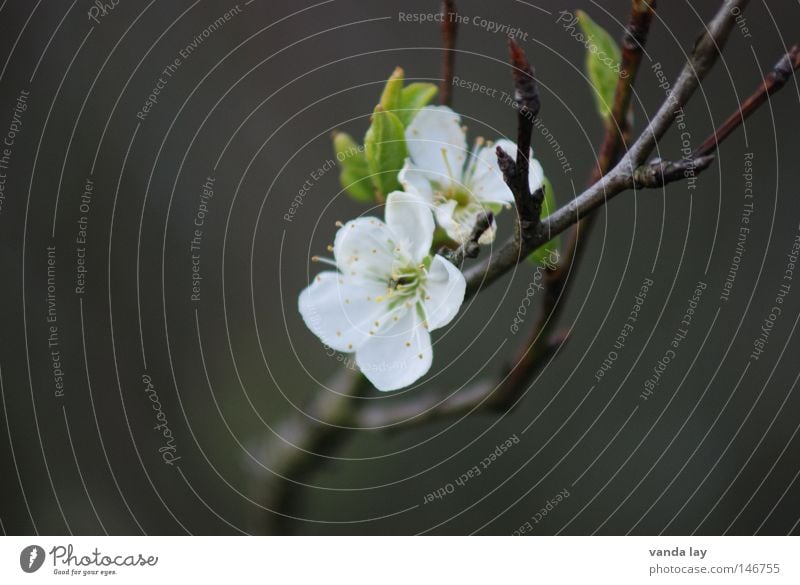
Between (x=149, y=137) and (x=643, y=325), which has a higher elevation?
(x=149, y=137)

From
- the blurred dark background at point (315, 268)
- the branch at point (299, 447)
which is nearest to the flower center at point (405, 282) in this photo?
the branch at point (299, 447)

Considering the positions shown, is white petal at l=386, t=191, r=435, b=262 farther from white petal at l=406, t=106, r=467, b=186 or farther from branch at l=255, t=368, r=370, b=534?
branch at l=255, t=368, r=370, b=534

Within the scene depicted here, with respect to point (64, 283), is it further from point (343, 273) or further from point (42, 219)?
point (343, 273)

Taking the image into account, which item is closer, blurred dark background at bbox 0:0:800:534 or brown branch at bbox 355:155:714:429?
brown branch at bbox 355:155:714:429

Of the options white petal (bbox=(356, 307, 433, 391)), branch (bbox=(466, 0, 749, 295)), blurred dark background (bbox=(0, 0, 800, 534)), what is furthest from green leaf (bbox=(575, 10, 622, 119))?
blurred dark background (bbox=(0, 0, 800, 534))

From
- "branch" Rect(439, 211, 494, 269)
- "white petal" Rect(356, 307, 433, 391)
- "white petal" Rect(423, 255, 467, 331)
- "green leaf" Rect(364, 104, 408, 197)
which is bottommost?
"white petal" Rect(356, 307, 433, 391)

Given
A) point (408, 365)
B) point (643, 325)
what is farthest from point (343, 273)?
point (643, 325)

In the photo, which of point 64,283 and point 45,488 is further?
point 64,283
